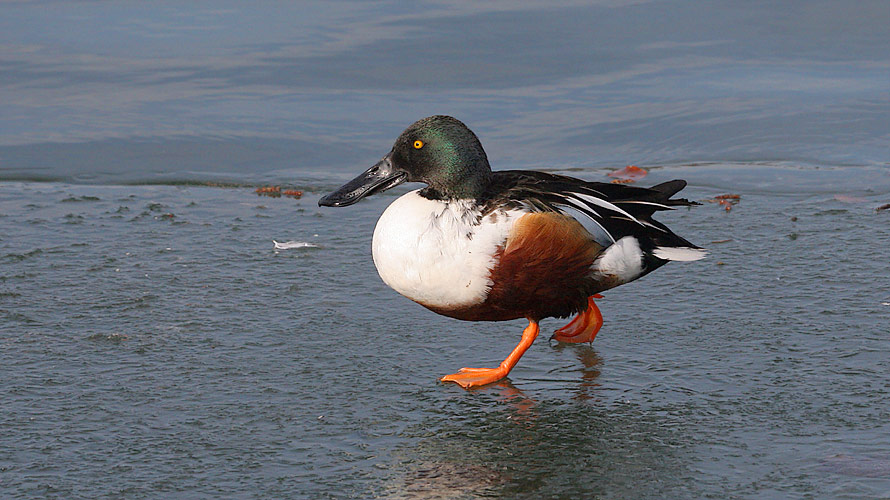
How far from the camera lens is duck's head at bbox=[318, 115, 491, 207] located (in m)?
4.04

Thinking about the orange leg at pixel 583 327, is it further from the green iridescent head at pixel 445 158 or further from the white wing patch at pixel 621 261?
the green iridescent head at pixel 445 158

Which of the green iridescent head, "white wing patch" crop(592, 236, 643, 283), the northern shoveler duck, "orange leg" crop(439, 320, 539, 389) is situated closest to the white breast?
the northern shoveler duck

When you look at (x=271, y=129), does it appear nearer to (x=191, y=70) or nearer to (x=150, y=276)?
(x=191, y=70)

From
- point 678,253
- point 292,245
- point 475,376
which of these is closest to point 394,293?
point 292,245

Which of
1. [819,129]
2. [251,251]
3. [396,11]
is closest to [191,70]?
[396,11]

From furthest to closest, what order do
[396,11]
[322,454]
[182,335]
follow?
1. [396,11]
2. [182,335]
3. [322,454]

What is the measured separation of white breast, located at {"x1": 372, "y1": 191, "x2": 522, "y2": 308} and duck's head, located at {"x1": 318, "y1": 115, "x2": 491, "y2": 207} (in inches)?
4.4

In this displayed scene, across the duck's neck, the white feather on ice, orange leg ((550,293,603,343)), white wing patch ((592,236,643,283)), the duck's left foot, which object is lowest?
the duck's left foot

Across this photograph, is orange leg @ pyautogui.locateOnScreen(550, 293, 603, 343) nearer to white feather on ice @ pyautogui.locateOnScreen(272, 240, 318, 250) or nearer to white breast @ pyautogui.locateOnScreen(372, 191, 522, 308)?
white breast @ pyautogui.locateOnScreen(372, 191, 522, 308)

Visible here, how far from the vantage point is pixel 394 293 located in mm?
4719

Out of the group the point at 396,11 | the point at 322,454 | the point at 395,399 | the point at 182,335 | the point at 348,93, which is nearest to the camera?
the point at 322,454

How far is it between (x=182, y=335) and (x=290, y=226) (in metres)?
1.60

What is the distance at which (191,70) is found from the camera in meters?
8.91

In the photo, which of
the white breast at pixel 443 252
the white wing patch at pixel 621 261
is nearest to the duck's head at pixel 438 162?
the white breast at pixel 443 252
